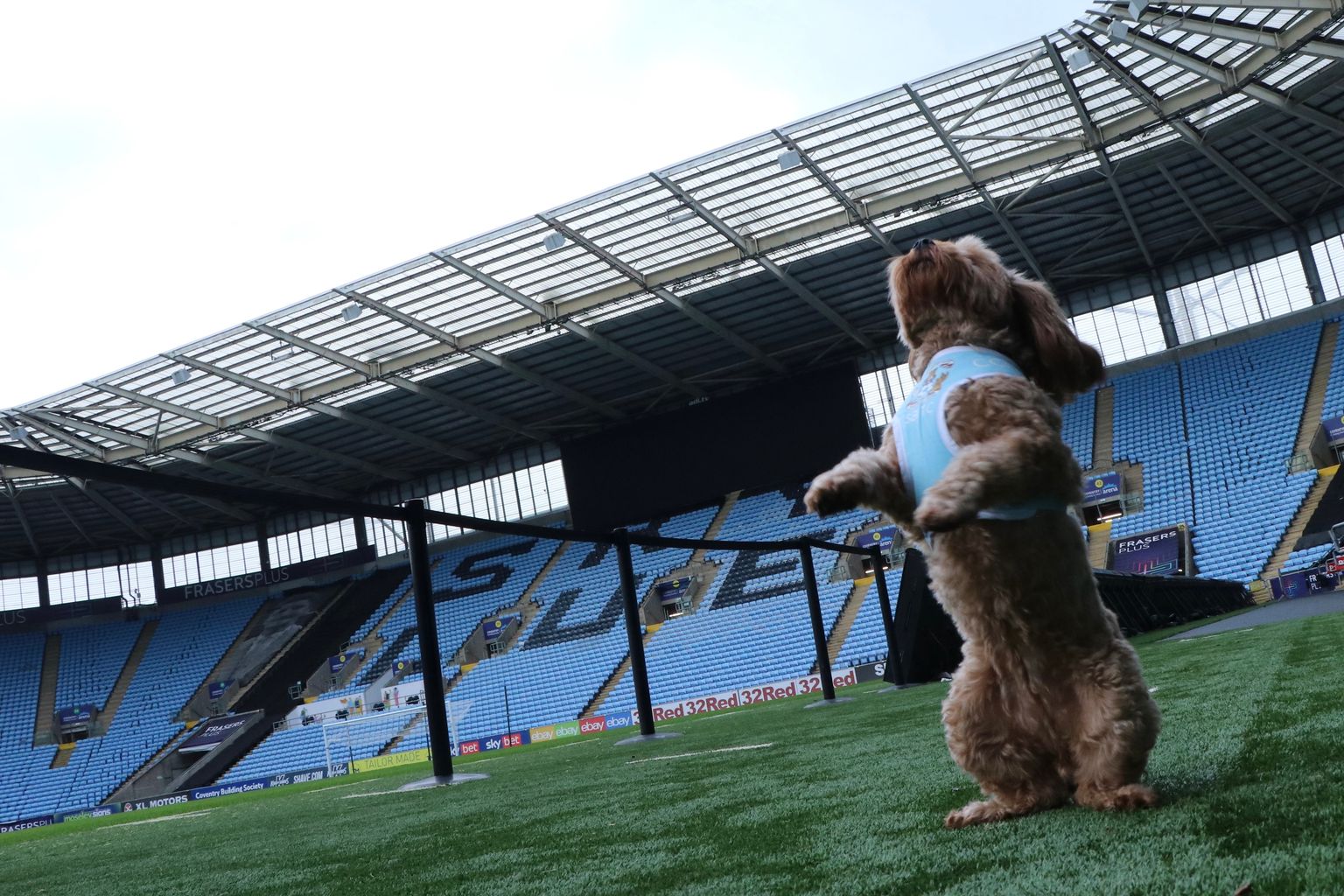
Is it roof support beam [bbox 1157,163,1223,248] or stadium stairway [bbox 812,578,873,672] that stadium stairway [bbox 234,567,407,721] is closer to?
stadium stairway [bbox 812,578,873,672]

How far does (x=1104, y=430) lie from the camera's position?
29.3m

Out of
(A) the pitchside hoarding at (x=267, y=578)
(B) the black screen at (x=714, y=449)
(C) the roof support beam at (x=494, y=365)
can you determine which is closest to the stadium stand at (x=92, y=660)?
(A) the pitchside hoarding at (x=267, y=578)

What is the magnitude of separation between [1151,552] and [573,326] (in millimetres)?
14249

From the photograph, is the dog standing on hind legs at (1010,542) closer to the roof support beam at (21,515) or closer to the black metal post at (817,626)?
the black metal post at (817,626)

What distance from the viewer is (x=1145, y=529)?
83.5ft

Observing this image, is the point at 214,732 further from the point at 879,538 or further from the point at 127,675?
the point at 879,538

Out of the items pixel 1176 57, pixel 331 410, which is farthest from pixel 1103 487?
pixel 331 410

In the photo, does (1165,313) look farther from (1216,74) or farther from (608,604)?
(608,604)

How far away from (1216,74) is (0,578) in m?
39.7

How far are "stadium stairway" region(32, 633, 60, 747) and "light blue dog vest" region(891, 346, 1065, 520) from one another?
125 feet

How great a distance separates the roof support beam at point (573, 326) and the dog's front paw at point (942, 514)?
1993 cm

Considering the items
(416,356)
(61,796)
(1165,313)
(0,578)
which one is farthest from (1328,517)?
(0,578)

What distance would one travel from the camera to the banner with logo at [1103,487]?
2727cm

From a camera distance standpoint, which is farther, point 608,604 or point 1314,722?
point 608,604
